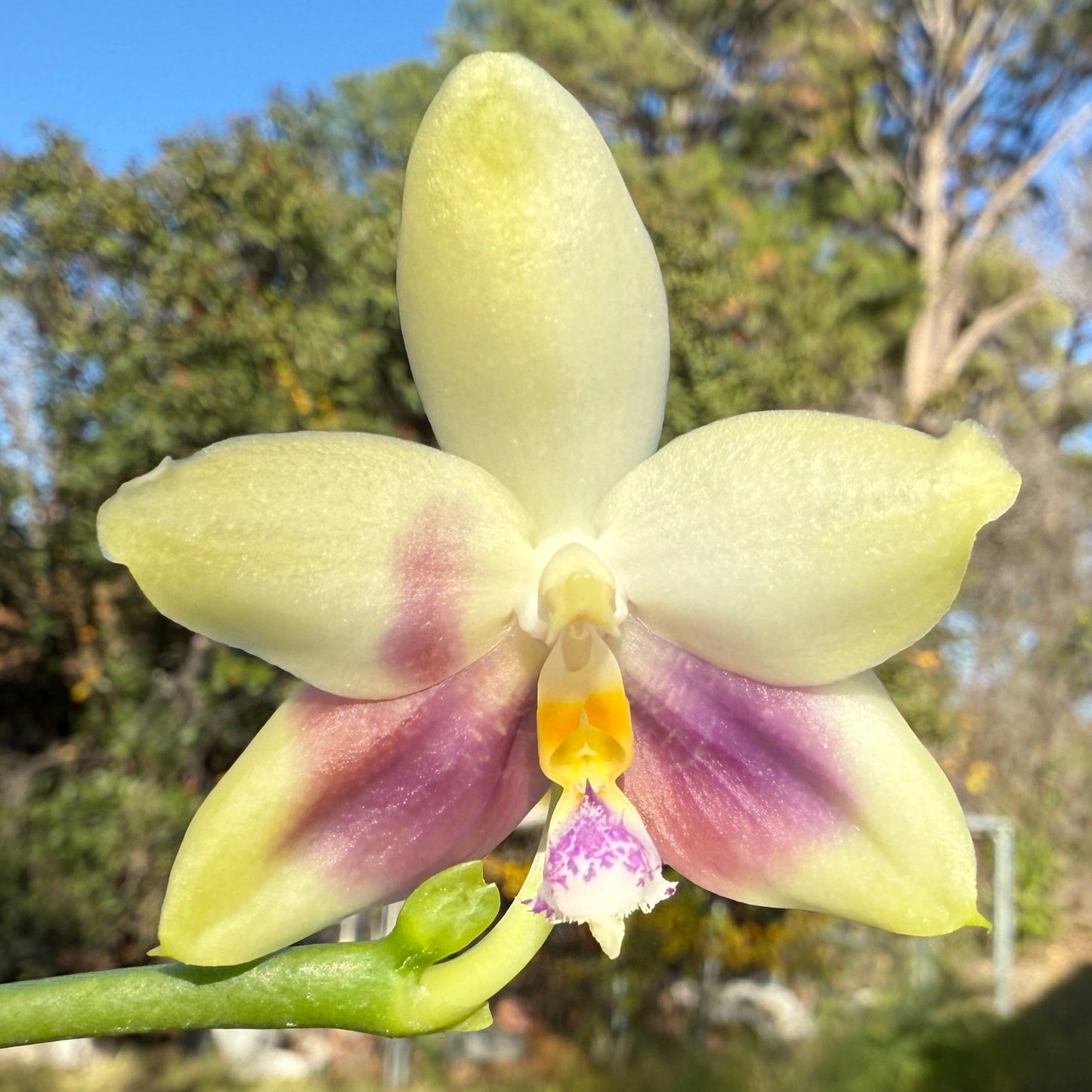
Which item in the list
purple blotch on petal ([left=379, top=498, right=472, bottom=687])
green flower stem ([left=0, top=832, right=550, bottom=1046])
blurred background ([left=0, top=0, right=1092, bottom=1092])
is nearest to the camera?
green flower stem ([left=0, top=832, right=550, bottom=1046])

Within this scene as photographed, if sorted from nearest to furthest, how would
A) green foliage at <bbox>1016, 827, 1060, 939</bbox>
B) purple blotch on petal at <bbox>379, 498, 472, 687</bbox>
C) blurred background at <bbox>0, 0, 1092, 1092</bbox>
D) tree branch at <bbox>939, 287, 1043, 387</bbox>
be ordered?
purple blotch on petal at <bbox>379, 498, 472, 687</bbox> < blurred background at <bbox>0, 0, 1092, 1092</bbox> < green foliage at <bbox>1016, 827, 1060, 939</bbox> < tree branch at <bbox>939, 287, 1043, 387</bbox>

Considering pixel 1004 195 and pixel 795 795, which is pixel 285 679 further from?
pixel 1004 195

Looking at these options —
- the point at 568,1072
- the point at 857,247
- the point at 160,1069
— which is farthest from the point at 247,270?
the point at 857,247

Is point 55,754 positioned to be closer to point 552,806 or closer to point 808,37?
point 552,806

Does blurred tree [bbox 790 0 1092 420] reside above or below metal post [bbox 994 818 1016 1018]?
above

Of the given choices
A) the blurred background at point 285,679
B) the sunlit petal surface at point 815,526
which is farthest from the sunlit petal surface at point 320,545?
the blurred background at point 285,679

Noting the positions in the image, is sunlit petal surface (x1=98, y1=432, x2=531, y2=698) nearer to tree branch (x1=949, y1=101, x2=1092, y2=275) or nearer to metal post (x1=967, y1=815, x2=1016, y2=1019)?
metal post (x1=967, y1=815, x2=1016, y2=1019)

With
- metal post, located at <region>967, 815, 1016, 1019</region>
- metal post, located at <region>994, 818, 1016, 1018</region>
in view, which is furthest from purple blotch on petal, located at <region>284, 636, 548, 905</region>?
metal post, located at <region>994, 818, 1016, 1018</region>

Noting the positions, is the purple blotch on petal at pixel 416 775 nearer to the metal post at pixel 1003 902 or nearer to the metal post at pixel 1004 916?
the metal post at pixel 1003 902
